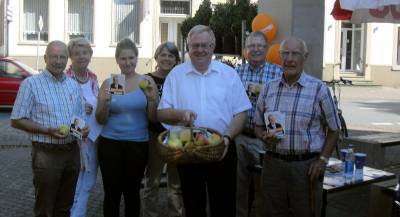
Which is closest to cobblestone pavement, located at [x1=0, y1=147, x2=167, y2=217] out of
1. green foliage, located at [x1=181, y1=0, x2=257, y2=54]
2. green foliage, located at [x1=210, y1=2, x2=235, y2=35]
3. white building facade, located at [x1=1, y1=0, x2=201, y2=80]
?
green foliage, located at [x1=181, y1=0, x2=257, y2=54]

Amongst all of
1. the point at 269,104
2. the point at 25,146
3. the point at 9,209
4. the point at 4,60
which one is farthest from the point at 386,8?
the point at 4,60

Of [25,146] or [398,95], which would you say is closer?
[25,146]

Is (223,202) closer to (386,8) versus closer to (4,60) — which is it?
(386,8)

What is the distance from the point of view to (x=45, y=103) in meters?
4.35

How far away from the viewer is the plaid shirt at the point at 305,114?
13.6 ft

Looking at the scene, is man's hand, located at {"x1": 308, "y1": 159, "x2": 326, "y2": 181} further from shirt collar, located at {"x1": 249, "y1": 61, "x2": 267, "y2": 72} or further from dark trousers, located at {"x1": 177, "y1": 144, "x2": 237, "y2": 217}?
shirt collar, located at {"x1": 249, "y1": 61, "x2": 267, "y2": 72}

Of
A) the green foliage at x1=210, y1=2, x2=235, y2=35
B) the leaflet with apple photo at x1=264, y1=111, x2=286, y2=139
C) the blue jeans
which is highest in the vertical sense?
the green foliage at x1=210, y1=2, x2=235, y2=35

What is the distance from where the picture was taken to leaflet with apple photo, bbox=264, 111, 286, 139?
13.6 ft

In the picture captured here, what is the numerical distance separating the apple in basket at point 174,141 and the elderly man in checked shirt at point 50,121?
0.88 metres

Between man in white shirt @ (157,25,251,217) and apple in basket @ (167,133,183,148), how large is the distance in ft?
0.61

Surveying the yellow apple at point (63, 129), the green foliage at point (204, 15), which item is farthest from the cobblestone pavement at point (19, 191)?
the green foliage at point (204, 15)

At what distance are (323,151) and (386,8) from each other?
4105mm

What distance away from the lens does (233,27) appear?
12555 mm

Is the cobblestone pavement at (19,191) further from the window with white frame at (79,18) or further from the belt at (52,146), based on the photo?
the window with white frame at (79,18)
